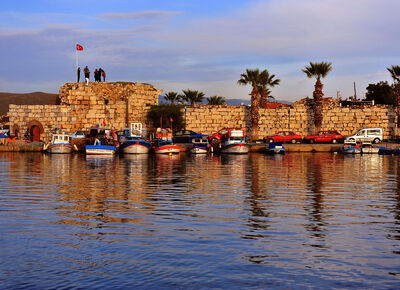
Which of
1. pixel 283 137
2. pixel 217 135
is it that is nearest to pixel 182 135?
pixel 217 135

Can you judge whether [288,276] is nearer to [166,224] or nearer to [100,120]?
[166,224]

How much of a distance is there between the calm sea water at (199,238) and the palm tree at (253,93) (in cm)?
3195

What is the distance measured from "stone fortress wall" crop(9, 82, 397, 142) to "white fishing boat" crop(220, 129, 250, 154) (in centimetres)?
524

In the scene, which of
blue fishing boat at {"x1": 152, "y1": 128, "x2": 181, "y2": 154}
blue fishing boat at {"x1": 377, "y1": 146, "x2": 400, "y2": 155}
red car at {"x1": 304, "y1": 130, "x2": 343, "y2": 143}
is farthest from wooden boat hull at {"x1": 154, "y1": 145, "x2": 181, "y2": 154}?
blue fishing boat at {"x1": 377, "y1": 146, "x2": 400, "y2": 155}

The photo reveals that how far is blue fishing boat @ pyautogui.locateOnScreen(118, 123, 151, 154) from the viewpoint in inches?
1753

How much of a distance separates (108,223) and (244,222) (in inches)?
112

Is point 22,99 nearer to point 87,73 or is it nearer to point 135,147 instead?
point 87,73

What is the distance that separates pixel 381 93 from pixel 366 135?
3260cm

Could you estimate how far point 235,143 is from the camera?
45156mm

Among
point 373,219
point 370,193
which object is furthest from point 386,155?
point 373,219

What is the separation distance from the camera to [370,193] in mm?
16641

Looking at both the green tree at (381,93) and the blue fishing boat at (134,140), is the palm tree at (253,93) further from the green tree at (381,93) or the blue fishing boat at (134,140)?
the green tree at (381,93)

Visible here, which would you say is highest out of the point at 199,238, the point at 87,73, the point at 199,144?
the point at 87,73

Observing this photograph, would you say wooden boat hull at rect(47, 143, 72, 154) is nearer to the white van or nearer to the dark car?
the dark car
